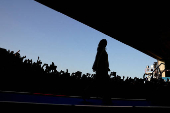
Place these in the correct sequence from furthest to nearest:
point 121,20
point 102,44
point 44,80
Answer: point 121,20 → point 44,80 → point 102,44

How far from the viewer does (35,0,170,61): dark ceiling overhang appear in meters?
6.42

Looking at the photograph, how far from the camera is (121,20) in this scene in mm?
7789

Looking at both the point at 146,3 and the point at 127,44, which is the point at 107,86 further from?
the point at 127,44

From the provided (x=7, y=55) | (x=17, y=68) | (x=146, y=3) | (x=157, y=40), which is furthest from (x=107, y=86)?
(x=157, y=40)

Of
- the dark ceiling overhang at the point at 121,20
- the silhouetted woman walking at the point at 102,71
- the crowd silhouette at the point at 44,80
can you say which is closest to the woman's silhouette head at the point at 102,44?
the silhouetted woman walking at the point at 102,71

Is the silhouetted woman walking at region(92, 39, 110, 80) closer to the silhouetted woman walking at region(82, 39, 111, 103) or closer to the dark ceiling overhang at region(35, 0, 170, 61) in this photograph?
the silhouetted woman walking at region(82, 39, 111, 103)

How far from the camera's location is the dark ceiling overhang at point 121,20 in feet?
21.1

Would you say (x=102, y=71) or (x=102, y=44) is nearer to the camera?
(x=102, y=71)

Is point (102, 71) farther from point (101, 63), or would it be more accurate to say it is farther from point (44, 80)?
point (44, 80)

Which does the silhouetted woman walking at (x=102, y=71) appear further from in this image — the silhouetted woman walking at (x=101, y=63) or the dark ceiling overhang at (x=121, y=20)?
the dark ceiling overhang at (x=121, y=20)

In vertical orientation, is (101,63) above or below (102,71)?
above

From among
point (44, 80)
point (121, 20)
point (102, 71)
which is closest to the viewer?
point (102, 71)

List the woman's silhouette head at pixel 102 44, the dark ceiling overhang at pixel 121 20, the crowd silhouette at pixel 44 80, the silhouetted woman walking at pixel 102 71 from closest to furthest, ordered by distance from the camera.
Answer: the silhouetted woman walking at pixel 102 71 → the woman's silhouette head at pixel 102 44 → the crowd silhouette at pixel 44 80 → the dark ceiling overhang at pixel 121 20

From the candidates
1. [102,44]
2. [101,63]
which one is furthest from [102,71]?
[102,44]
